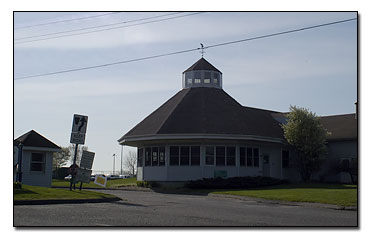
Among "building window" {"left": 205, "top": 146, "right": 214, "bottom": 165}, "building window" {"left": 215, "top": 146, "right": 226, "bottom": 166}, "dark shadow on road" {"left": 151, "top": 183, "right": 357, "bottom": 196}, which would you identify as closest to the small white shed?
"dark shadow on road" {"left": 151, "top": 183, "right": 357, "bottom": 196}

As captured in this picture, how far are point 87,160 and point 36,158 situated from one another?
10604 mm

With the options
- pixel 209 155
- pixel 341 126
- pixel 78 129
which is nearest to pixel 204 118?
pixel 209 155

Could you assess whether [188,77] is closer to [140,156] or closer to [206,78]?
[206,78]

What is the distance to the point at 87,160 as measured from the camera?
23297 millimetres

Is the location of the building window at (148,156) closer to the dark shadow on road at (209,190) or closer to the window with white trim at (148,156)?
the window with white trim at (148,156)

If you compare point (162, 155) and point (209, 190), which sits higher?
point (162, 155)

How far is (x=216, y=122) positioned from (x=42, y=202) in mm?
18124

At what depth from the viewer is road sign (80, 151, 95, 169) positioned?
23109mm

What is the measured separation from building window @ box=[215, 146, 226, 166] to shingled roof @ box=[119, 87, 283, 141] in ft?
4.62

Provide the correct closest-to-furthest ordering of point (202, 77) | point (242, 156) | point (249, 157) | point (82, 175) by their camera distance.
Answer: point (82, 175) → point (242, 156) → point (249, 157) → point (202, 77)

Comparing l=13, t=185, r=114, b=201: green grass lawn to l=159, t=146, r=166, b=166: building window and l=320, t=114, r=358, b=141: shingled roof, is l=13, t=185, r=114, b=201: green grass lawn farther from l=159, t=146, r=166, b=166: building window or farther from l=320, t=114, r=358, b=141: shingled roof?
l=320, t=114, r=358, b=141: shingled roof

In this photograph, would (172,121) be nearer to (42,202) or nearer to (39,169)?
(39,169)

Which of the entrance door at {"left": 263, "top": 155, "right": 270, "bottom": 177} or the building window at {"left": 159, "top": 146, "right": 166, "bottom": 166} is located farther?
the entrance door at {"left": 263, "top": 155, "right": 270, "bottom": 177}

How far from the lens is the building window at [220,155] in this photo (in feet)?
111
